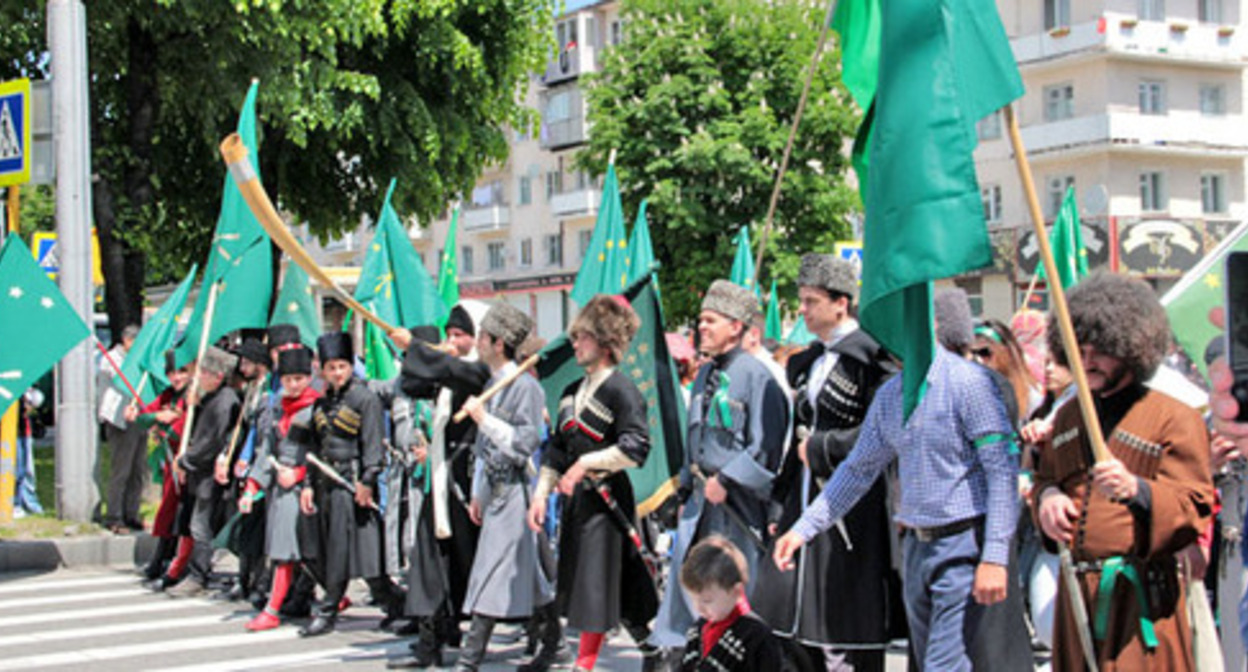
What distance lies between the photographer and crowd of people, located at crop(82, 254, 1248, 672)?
195 inches

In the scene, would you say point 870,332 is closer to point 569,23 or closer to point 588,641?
point 588,641

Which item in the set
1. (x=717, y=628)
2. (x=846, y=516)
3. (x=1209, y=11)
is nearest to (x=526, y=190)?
(x=1209, y=11)

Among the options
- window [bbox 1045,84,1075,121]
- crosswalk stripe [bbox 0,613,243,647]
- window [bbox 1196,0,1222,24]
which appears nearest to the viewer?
crosswalk stripe [bbox 0,613,243,647]

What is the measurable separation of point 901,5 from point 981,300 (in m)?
45.8

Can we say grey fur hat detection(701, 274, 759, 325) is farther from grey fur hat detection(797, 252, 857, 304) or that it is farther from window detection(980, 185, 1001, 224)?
window detection(980, 185, 1001, 224)

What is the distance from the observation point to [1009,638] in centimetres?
549

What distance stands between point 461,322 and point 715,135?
96.2 feet

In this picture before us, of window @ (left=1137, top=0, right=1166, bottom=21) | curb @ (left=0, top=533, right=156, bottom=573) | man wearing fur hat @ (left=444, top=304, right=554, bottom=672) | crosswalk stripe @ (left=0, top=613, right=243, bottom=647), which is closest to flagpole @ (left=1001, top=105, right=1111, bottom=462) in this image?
man wearing fur hat @ (left=444, top=304, right=554, bottom=672)

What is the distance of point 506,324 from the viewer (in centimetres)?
880

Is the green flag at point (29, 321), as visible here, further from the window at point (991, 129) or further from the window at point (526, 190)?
the window at point (526, 190)

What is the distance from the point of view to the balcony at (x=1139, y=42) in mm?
46219

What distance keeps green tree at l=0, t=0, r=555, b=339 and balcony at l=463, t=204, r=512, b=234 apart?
45279 mm

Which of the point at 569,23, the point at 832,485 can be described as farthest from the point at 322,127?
the point at 569,23

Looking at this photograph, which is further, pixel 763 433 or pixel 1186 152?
pixel 1186 152
